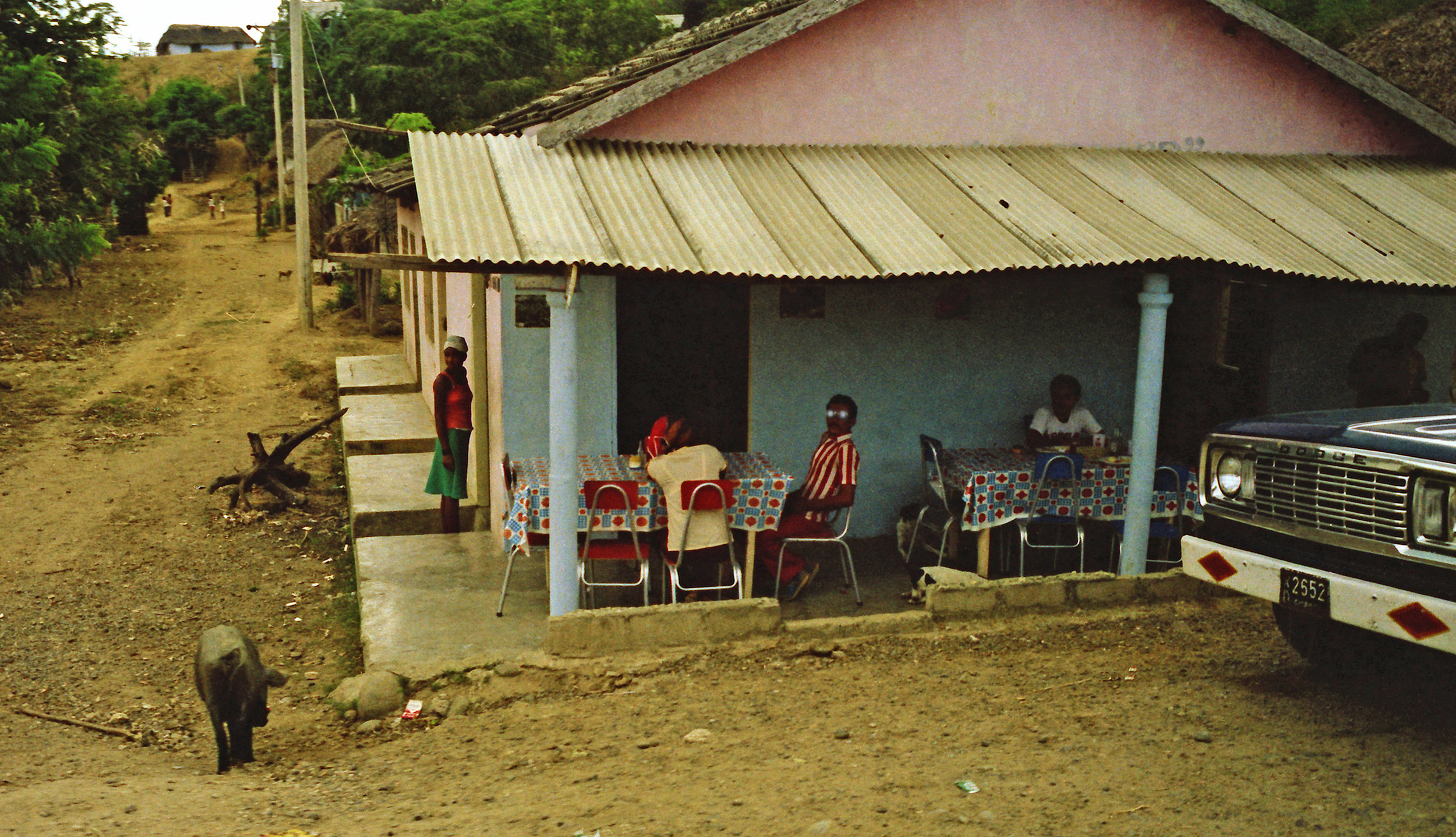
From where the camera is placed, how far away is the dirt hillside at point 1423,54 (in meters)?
12.7

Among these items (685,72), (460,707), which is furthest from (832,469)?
(685,72)

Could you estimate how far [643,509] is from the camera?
672 cm

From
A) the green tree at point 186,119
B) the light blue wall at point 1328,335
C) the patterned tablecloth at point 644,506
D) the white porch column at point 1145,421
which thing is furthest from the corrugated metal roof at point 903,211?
the green tree at point 186,119

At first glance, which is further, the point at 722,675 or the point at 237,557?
the point at 237,557

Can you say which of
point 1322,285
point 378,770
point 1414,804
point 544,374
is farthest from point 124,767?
point 1322,285

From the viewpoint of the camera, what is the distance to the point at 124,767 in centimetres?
552

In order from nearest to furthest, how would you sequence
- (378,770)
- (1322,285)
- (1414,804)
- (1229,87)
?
(1414,804), (378,770), (1322,285), (1229,87)

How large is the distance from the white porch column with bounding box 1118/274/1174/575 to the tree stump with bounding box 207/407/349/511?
23.5 ft

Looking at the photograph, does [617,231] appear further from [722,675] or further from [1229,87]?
[1229,87]

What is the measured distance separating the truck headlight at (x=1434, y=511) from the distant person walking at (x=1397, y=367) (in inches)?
145

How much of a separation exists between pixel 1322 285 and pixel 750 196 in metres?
3.52

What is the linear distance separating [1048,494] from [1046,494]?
0.04 ft

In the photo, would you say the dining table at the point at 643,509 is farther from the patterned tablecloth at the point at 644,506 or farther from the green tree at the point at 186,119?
the green tree at the point at 186,119

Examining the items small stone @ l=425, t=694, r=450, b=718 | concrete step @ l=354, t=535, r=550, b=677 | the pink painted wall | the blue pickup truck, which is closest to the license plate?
the blue pickup truck
